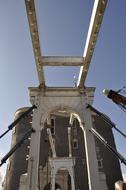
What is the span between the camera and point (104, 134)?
81.0 ft

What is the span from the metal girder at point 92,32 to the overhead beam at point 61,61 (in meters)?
0.28

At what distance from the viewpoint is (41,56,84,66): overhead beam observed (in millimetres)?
7584

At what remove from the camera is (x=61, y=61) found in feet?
25.2

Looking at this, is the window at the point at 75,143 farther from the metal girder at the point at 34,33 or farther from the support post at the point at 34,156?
the metal girder at the point at 34,33

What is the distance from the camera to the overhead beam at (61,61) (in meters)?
7.58

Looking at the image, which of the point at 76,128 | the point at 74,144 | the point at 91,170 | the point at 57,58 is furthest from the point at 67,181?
the point at 57,58

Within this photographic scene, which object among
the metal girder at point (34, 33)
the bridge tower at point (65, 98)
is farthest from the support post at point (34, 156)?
the metal girder at point (34, 33)

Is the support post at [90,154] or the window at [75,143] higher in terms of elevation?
the window at [75,143]

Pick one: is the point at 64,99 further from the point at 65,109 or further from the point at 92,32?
the point at 92,32

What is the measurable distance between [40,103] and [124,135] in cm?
356

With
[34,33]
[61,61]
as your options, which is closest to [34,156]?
[61,61]

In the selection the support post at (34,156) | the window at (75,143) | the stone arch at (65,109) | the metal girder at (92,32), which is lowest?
the support post at (34,156)

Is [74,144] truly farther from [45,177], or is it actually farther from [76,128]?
[45,177]

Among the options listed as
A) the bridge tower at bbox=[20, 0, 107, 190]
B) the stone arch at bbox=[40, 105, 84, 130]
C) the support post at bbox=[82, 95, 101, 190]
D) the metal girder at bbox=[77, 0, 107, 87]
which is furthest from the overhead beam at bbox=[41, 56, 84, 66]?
the stone arch at bbox=[40, 105, 84, 130]
